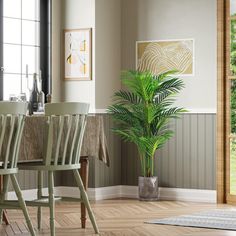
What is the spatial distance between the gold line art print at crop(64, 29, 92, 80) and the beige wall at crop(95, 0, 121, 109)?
0.11 metres

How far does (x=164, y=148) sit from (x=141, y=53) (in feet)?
3.63

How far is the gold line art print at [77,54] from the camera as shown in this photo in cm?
830

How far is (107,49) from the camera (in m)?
8.42

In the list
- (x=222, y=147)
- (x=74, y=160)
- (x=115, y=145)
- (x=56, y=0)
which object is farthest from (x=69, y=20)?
(x=74, y=160)

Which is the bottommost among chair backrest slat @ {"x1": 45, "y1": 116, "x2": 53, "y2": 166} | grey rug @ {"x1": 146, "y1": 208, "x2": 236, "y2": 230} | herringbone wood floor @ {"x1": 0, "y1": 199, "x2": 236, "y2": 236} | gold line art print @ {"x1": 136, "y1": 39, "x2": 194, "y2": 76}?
herringbone wood floor @ {"x1": 0, "y1": 199, "x2": 236, "y2": 236}

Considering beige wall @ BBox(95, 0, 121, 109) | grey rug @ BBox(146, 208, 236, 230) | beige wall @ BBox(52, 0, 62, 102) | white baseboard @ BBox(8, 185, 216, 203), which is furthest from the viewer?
beige wall @ BBox(52, 0, 62, 102)

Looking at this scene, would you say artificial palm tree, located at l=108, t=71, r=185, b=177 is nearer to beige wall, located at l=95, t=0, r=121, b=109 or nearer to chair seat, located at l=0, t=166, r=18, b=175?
beige wall, located at l=95, t=0, r=121, b=109

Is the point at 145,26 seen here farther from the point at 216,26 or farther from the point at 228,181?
the point at 228,181

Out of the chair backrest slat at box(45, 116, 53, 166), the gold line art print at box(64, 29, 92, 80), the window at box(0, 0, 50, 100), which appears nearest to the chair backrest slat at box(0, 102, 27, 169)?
the chair backrest slat at box(45, 116, 53, 166)

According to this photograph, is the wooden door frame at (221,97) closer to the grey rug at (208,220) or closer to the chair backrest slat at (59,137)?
the grey rug at (208,220)

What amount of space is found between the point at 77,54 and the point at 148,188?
1701 millimetres

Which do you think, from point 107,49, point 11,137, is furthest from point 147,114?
point 11,137

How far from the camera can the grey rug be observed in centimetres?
622

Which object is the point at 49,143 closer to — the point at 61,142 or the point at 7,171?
the point at 61,142
